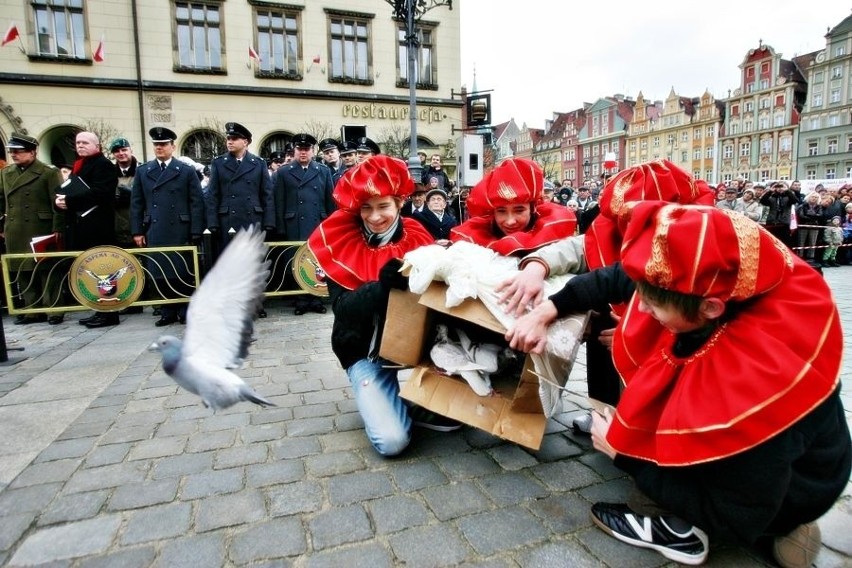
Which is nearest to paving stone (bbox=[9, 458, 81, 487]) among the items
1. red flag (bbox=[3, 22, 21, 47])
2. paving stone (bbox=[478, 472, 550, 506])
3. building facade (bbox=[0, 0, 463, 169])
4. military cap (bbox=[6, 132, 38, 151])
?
paving stone (bbox=[478, 472, 550, 506])

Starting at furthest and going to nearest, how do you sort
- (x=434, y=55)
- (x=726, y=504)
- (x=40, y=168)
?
(x=434, y=55) → (x=40, y=168) → (x=726, y=504)

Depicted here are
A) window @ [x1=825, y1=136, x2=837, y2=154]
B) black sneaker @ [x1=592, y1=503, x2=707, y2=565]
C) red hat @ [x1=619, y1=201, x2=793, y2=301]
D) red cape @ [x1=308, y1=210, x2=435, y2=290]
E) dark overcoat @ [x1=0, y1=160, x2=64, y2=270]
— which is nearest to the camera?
red hat @ [x1=619, y1=201, x2=793, y2=301]

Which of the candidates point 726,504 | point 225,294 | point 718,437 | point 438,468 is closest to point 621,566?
point 726,504

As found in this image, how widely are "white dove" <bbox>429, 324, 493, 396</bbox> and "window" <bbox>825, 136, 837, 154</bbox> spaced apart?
2632 inches

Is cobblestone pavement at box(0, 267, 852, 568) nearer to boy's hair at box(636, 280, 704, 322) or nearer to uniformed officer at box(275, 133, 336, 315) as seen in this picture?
boy's hair at box(636, 280, 704, 322)

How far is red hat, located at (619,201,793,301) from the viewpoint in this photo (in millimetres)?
1490

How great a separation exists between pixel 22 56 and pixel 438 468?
22556 mm

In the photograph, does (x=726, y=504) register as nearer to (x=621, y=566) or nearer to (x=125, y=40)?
(x=621, y=566)

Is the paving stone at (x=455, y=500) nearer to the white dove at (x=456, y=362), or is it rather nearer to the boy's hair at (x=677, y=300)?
the white dove at (x=456, y=362)

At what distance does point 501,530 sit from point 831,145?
6780 centimetres

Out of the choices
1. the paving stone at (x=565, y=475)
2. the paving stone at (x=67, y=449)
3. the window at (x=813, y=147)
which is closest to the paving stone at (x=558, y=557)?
the paving stone at (x=565, y=475)

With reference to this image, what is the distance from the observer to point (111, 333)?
6148mm

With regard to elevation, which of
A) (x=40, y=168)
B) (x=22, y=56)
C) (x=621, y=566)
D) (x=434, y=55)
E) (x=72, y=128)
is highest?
(x=434, y=55)

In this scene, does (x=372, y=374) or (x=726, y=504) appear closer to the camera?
(x=726, y=504)
